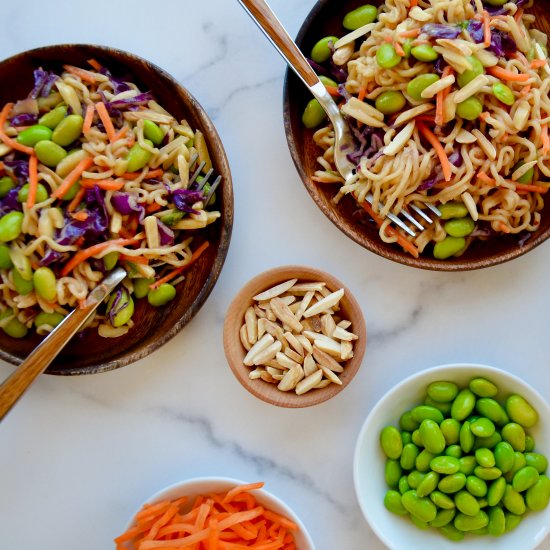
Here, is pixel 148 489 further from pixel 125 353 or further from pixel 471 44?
pixel 471 44

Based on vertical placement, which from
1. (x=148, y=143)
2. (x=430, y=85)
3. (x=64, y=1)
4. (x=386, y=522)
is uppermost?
(x=64, y=1)

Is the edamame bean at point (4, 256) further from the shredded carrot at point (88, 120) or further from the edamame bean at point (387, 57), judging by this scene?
the edamame bean at point (387, 57)

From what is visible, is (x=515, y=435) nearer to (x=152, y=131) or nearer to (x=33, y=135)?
(x=152, y=131)

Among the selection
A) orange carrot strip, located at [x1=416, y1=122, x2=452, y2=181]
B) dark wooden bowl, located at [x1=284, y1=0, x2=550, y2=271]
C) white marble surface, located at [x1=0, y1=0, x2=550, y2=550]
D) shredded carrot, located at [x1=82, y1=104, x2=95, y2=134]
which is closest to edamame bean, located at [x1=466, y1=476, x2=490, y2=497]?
white marble surface, located at [x1=0, y1=0, x2=550, y2=550]

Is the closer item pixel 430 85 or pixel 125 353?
pixel 430 85

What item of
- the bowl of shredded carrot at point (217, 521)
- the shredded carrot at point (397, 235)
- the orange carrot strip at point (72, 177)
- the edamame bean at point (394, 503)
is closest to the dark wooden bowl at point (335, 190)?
the shredded carrot at point (397, 235)

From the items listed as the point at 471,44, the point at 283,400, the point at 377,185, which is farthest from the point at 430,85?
the point at 283,400

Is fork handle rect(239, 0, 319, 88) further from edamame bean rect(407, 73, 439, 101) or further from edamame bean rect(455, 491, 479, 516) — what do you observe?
edamame bean rect(455, 491, 479, 516)

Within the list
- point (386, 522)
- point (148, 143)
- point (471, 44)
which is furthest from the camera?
point (386, 522)
